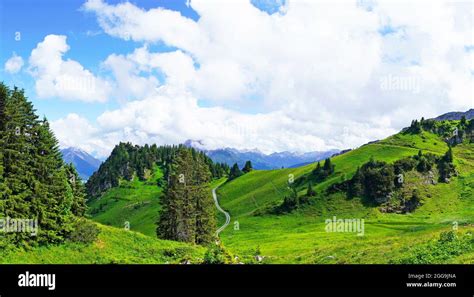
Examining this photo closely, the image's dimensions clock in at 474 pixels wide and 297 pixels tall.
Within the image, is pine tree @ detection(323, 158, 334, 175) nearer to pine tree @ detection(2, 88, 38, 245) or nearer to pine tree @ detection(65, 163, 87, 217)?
pine tree @ detection(65, 163, 87, 217)

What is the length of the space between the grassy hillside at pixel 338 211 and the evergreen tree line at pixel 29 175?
23.8 metres

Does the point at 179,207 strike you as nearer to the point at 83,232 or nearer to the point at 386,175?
the point at 83,232

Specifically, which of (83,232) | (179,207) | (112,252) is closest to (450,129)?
(179,207)

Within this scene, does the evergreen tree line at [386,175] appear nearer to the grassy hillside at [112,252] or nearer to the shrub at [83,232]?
the grassy hillside at [112,252]

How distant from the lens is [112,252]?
140 feet

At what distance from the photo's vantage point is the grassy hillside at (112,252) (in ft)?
122

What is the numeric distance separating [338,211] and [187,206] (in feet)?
214

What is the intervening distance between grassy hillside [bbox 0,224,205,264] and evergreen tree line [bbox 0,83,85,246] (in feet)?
5.01

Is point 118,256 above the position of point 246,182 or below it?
below

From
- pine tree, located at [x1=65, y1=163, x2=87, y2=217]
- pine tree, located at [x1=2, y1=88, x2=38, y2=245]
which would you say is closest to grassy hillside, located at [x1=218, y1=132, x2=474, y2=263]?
pine tree, located at [x1=65, y1=163, x2=87, y2=217]
